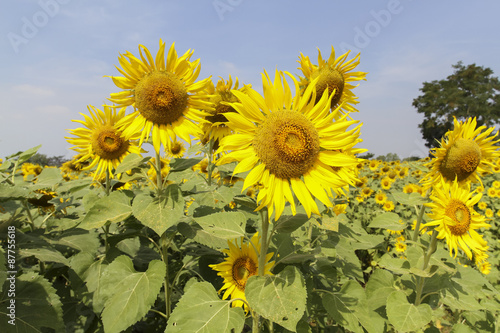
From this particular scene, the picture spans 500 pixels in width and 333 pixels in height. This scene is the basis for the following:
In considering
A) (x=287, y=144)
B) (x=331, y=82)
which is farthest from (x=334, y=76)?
(x=287, y=144)

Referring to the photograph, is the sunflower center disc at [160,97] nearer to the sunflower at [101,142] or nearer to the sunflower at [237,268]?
the sunflower at [101,142]

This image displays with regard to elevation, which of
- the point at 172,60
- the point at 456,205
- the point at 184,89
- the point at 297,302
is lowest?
the point at 297,302

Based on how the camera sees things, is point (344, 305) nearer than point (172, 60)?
Yes

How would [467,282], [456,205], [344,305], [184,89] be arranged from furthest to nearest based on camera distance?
[467,282]
[456,205]
[184,89]
[344,305]

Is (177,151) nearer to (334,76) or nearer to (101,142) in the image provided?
(101,142)

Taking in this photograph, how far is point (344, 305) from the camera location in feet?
7.60

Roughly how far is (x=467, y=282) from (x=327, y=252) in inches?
61.0

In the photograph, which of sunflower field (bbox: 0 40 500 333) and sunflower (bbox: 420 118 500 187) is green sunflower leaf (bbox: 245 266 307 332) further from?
sunflower (bbox: 420 118 500 187)

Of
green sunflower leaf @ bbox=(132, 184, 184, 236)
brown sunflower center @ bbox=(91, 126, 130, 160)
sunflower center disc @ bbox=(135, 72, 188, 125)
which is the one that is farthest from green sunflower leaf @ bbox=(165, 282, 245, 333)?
brown sunflower center @ bbox=(91, 126, 130, 160)

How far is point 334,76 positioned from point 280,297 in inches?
82.7

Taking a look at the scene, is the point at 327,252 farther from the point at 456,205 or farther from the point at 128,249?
the point at 128,249

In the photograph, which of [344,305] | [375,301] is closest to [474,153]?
[375,301]

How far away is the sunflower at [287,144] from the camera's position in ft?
5.91

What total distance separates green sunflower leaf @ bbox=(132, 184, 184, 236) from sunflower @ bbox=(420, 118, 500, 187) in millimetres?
2686
